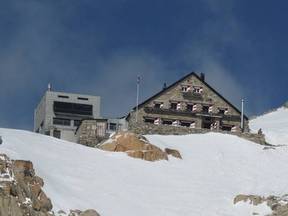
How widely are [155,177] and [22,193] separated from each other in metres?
12.1

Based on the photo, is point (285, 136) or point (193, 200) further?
point (285, 136)

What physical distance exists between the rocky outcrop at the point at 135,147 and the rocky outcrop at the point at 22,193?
12430mm

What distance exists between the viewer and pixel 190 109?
77.7m

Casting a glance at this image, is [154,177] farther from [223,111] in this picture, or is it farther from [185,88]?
[185,88]

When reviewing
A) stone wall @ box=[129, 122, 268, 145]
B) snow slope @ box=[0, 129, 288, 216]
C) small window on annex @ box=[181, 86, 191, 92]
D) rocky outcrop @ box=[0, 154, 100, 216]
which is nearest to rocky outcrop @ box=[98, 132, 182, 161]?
snow slope @ box=[0, 129, 288, 216]

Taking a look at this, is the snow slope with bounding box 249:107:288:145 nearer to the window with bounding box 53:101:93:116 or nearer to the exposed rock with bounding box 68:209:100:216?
the window with bounding box 53:101:93:116

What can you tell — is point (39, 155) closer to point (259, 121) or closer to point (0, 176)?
point (0, 176)

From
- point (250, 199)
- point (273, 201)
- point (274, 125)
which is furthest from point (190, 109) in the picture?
point (273, 201)

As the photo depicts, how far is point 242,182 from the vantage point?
54.2m

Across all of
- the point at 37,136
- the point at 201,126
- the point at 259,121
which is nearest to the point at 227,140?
the point at 201,126

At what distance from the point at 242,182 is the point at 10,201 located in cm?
1811

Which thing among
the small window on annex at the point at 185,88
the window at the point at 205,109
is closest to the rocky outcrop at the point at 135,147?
the window at the point at 205,109

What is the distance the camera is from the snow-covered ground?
1818 inches

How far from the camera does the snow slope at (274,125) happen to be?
7506 centimetres
